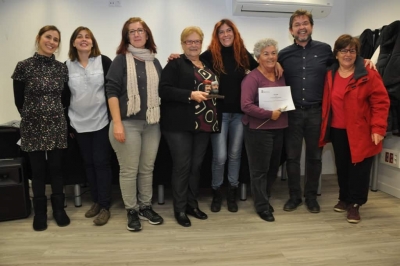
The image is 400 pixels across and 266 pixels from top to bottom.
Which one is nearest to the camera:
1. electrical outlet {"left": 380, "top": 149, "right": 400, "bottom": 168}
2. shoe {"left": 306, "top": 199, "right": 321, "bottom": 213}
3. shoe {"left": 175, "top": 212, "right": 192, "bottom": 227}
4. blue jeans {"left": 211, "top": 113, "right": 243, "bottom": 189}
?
shoe {"left": 175, "top": 212, "right": 192, "bottom": 227}

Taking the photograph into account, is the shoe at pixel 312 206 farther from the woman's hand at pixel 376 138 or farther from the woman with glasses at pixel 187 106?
the woman with glasses at pixel 187 106

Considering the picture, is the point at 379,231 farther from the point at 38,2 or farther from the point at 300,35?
the point at 38,2

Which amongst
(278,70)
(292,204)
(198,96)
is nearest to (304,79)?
(278,70)

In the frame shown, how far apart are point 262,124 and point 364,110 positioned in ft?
2.39

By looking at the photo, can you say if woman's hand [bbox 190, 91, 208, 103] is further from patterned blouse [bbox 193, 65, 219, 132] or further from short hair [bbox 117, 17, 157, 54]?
short hair [bbox 117, 17, 157, 54]

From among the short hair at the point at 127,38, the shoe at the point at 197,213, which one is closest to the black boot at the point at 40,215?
the shoe at the point at 197,213

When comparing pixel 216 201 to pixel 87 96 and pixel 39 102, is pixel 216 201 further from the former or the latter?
pixel 39 102

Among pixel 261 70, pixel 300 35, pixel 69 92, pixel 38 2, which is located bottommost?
pixel 69 92

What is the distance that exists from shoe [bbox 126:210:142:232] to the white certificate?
1.19 meters

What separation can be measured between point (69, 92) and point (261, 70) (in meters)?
1.42

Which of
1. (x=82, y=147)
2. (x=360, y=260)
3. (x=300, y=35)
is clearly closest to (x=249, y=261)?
(x=360, y=260)

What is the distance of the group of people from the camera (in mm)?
2123

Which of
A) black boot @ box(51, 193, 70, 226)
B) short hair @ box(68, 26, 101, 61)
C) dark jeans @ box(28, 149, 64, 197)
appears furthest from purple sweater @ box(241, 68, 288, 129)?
black boot @ box(51, 193, 70, 226)

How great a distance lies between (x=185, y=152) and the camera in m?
2.20
